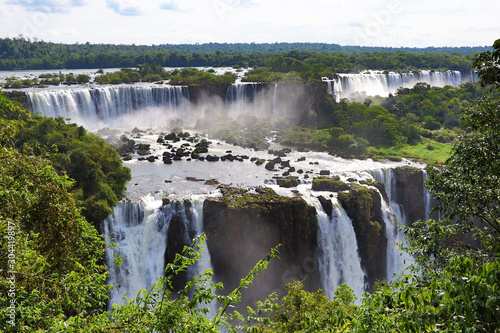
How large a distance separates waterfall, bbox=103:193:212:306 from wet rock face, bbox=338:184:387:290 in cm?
1147

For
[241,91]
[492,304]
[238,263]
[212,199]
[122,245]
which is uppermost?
[241,91]

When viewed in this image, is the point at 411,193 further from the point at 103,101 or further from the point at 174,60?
the point at 174,60

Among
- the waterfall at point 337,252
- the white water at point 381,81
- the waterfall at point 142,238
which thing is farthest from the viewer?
the white water at point 381,81

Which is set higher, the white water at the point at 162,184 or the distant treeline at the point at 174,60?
the distant treeline at the point at 174,60

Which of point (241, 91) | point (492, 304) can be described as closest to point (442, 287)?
point (492, 304)

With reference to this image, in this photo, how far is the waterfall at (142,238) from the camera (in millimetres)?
25500

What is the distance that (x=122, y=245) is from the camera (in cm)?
2577

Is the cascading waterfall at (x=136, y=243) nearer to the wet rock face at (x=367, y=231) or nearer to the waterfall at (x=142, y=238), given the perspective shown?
the waterfall at (x=142, y=238)

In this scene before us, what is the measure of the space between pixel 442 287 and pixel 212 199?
74.3 feet

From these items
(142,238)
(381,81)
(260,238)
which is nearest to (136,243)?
(142,238)

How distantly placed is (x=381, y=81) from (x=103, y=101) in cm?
5662

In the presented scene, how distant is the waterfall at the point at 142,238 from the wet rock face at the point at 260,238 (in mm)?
1110

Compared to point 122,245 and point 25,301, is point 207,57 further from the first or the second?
point 25,301

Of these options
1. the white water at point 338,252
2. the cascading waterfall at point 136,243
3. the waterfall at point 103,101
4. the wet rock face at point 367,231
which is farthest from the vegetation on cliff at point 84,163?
the wet rock face at point 367,231
